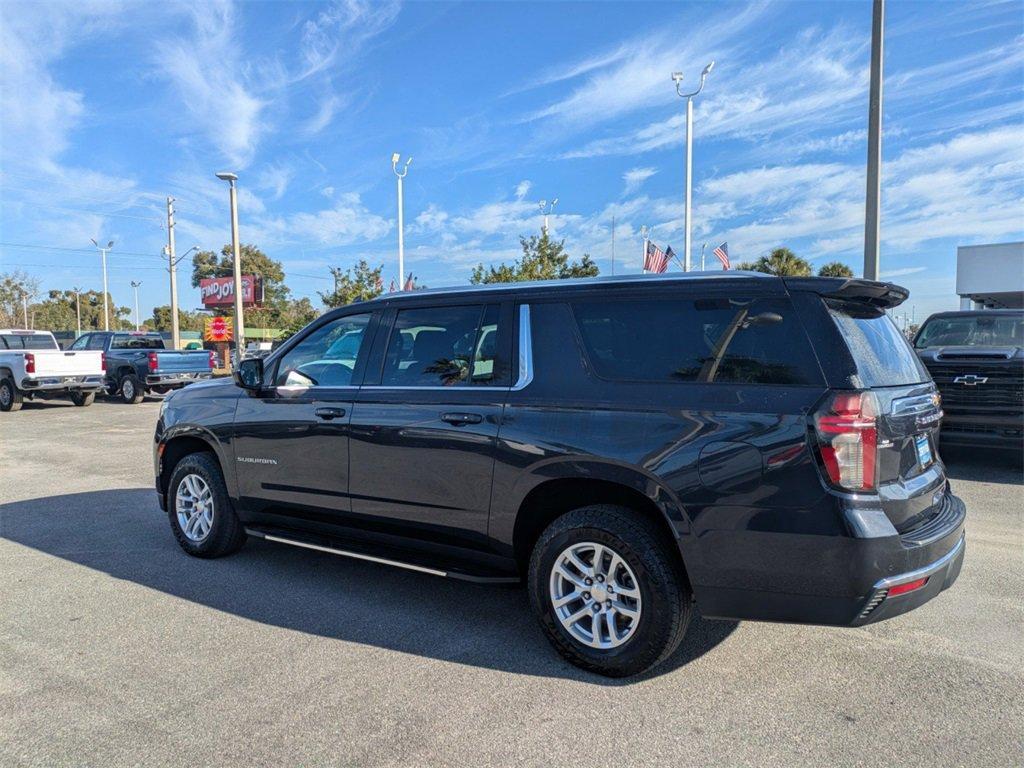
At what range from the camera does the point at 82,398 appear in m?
18.2

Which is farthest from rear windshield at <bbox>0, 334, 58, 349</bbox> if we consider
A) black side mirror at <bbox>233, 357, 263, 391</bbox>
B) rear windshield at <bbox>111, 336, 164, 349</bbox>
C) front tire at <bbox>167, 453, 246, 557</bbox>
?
black side mirror at <bbox>233, 357, 263, 391</bbox>

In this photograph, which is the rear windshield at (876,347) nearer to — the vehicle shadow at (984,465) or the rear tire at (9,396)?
the vehicle shadow at (984,465)

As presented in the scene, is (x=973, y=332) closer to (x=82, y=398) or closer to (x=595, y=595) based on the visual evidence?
(x=595, y=595)

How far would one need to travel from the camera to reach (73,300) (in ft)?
276

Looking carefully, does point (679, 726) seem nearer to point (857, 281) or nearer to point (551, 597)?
point (551, 597)

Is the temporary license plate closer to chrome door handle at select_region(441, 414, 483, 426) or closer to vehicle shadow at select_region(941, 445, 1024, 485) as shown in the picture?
chrome door handle at select_region(441, 414, 483, 426)

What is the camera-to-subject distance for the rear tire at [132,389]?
18.7m

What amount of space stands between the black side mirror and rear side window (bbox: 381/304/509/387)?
110 centimetres

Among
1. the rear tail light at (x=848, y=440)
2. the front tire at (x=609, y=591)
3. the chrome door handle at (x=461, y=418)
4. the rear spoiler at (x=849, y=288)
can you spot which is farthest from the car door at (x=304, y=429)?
the rear tail light at (x=848, y=440)

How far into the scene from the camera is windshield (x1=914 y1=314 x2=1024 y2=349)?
9.02 meters

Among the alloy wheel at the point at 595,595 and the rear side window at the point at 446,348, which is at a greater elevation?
the rear side window at the point at 446,348

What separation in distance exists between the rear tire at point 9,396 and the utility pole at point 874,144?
18.5 m

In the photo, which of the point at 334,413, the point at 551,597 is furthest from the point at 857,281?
the point at 334,413

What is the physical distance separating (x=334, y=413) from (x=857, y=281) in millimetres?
3008
